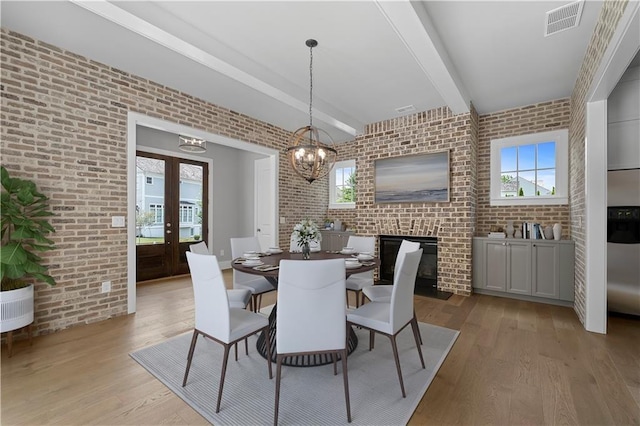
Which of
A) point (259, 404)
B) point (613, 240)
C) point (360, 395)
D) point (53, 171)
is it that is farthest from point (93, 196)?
point (613, 240)

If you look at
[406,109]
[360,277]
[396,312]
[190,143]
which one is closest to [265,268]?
[396,312]

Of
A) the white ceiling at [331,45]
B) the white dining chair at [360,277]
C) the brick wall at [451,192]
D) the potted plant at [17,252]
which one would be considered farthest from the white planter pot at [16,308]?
the brick wall at [451,192]

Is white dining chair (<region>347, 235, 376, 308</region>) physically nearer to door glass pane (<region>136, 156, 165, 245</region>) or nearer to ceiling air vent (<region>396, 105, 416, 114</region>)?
ceiling air vent (<region>396, 105, 416, 114</region>)

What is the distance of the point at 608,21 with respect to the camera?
2.13 metres

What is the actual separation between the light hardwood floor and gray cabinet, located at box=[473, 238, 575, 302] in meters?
0.52

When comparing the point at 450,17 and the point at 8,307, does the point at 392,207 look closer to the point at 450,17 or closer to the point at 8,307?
the point at 450,17

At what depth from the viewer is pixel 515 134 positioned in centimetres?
440

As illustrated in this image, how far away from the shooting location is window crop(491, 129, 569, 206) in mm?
4082

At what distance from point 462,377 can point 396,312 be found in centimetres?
74

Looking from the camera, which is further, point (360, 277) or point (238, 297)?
point (360, 277)

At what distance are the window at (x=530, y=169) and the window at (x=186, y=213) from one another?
219 inches

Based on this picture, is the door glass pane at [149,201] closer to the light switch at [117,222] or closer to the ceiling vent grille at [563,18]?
the light switch at [117,222]

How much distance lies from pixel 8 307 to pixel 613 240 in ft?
19.6

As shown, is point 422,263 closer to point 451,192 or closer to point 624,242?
point 451,192
